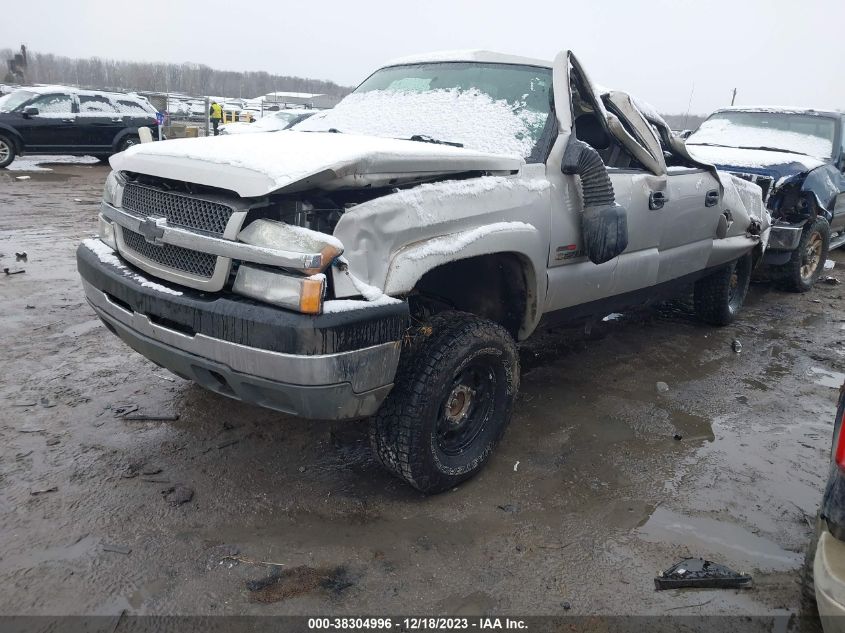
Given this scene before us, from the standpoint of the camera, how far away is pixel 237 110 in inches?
1288

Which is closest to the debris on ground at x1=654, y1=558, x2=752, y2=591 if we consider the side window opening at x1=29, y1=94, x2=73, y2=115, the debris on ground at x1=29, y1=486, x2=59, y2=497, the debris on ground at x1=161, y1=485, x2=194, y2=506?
the debris on ground at x1=161, y1=485, x2=194, y2=506

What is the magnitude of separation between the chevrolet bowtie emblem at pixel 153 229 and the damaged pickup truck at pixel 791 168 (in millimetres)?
5492

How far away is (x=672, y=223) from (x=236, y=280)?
3092 millimetres

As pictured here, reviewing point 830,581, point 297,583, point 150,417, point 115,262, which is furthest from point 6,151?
point 830,581

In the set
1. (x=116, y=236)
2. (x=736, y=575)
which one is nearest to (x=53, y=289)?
(x=116, y=236)

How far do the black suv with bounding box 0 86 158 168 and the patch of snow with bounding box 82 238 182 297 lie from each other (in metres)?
12.6

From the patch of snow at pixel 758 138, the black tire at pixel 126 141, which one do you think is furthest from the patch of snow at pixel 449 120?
the black tire at pixel 126 141

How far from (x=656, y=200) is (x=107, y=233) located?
10.4 ft

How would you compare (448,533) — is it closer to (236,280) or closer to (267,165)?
(236,280)

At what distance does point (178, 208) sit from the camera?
269cm

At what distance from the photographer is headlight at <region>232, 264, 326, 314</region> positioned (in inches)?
90.3

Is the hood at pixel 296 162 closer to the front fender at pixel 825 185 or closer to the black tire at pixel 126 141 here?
the front fender at pixel 825 185

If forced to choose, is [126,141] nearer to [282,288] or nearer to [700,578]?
[282,288]

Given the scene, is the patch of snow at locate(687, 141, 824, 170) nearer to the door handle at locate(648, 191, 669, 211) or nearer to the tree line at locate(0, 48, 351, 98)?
the door handle at locate(648, 191, 669, 211)
